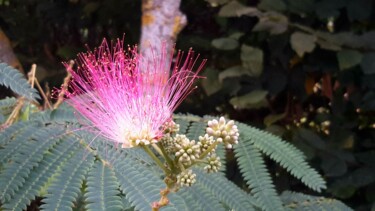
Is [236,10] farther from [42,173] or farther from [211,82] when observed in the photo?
[42,173]

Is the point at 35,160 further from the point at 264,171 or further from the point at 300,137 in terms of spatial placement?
the point at 300,137

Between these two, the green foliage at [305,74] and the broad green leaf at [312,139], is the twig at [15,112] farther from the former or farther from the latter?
the broad green leaf at [312,139]

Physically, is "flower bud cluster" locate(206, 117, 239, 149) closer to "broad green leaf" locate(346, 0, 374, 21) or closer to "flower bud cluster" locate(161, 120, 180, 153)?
"flower bud cluster" locate(161, 120, 180, 153)

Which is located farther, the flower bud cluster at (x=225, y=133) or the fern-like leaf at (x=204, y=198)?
the fern-like leaf at (x=204, y=198)

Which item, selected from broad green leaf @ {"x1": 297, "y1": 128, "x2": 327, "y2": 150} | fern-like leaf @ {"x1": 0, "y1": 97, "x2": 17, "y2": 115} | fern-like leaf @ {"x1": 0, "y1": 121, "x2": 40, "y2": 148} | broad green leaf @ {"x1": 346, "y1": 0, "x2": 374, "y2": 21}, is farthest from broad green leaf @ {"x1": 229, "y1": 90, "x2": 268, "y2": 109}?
fern-like leaf @ {"x1": 0, "y1": 121, "x2": 40, "y2": 148}

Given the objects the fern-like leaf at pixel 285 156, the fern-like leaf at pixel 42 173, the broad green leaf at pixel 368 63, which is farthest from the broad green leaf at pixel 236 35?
the fern-like leaf at pixel 42 173
